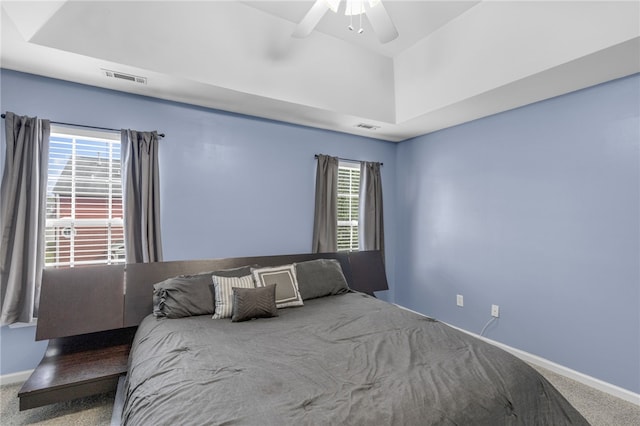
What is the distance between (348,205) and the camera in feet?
13.4

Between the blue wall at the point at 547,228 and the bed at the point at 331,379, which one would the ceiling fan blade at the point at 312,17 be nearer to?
the bed at the point at 331,379

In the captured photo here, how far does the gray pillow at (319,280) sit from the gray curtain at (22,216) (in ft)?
6.78

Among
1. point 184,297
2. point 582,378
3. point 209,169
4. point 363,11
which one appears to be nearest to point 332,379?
point 184,297

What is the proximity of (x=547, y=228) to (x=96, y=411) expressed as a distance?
12.7ft

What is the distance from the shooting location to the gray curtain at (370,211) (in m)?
4.01

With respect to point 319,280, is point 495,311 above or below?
below

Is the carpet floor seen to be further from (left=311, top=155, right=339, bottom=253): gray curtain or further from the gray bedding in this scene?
(left=311, top=155, right=339, bottom=253): gray curtain

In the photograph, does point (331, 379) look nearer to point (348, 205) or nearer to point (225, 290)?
point (225, 290)

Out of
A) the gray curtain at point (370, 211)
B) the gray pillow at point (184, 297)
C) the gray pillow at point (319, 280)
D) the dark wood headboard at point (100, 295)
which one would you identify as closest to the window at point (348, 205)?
the gray curtain at point (370, 211)

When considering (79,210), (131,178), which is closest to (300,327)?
(131,178)

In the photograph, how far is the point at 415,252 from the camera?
4078mm

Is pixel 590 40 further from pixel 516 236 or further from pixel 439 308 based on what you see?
pixel 439 308

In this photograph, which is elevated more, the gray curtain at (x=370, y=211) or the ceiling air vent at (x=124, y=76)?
the ceiling air vent at (x=124, y=76)

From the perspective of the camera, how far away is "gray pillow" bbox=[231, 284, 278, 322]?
2213 mm
